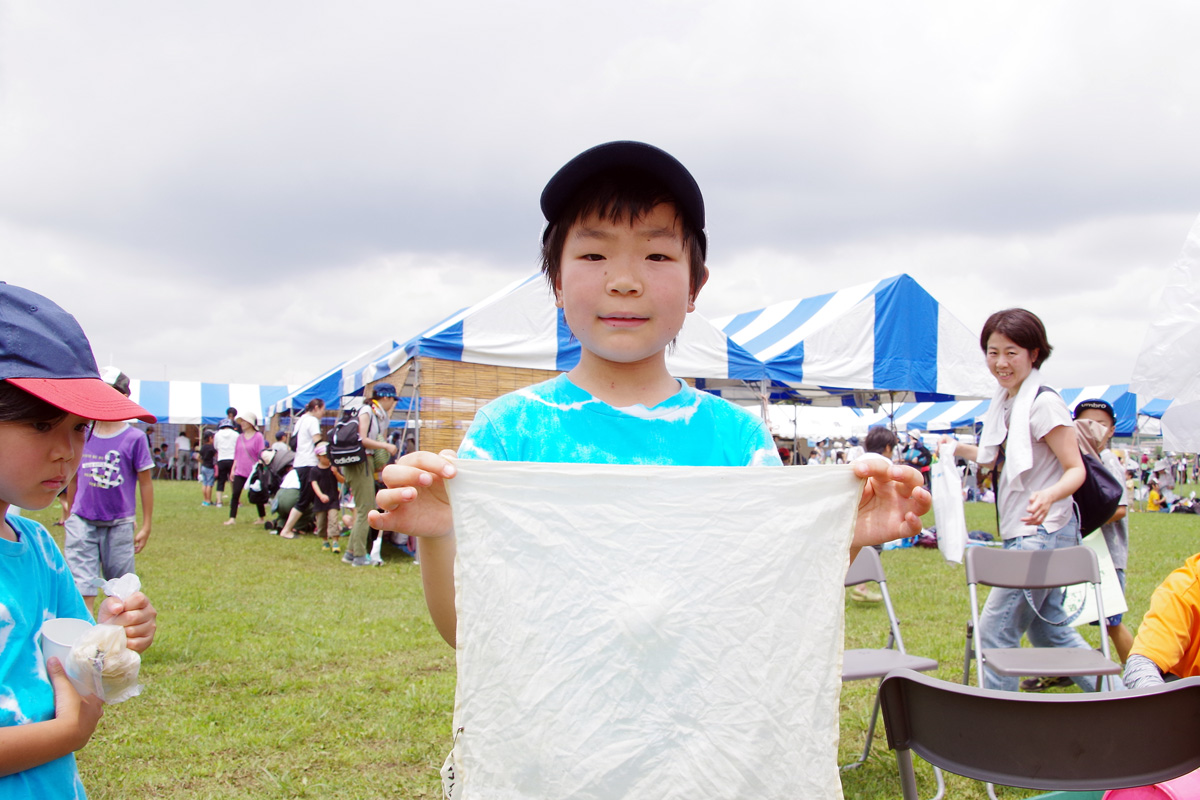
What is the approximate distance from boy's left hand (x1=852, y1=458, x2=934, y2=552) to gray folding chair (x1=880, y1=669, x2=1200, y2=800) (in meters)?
0.69

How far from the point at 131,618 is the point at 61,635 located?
0.39ft

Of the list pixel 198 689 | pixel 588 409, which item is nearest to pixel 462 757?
pixel 588 409

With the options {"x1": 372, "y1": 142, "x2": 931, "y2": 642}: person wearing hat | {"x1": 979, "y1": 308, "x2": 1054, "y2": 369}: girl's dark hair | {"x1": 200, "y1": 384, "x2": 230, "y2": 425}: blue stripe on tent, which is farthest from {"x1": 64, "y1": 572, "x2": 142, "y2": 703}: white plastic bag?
{"x1": 200, "y1": 384, "x2": 230, "y2": 425}: blue stripe on tent

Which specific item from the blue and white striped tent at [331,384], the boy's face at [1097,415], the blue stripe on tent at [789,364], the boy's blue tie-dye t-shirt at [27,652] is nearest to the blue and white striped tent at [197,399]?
the blue and white striped tent at [331,384]

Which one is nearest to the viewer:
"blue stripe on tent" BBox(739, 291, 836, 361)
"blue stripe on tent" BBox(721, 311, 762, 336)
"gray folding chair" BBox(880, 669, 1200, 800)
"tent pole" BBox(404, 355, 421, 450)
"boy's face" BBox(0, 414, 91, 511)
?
"boy's face" BBox(0, 414, 91, 511)

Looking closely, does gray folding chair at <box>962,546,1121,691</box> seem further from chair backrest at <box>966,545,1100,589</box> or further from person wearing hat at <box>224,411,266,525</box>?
person wearing hat at <box>224,411,266,525</box>

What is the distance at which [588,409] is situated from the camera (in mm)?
1259

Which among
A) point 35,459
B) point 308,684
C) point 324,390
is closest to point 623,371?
point 35,459

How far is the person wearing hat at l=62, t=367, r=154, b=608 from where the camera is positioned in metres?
4.23

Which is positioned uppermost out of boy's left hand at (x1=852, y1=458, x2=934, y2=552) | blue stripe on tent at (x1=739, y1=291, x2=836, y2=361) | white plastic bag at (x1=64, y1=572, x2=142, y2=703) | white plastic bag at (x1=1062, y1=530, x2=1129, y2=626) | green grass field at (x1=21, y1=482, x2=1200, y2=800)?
blue stripe on tent at (x1=739, y1=291, x2=836, y2=361)

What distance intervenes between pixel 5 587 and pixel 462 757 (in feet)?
3.29

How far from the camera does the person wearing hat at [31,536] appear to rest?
4.43 ft

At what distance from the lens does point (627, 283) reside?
1.20 metres

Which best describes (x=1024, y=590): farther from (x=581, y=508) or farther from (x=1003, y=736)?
(x=581, y=508)
